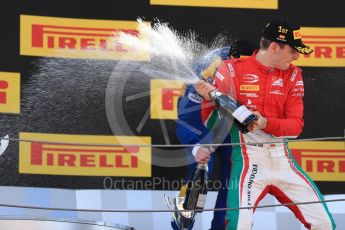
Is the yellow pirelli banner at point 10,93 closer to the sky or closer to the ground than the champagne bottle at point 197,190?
closer to the sky

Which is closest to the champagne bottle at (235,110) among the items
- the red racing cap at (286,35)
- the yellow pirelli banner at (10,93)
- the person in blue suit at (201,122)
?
the red racing cap at (286,35)

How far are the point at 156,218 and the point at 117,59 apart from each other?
78 cm

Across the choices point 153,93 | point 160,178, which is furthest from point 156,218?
point 153,93

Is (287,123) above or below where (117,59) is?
below

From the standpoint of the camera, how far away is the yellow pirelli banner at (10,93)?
4316 millimetres

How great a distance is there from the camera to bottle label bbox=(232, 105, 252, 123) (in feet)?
11.8

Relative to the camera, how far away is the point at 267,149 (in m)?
3.73

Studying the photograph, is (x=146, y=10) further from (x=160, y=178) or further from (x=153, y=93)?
(x=160, y=178)

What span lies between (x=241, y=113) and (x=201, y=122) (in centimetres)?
72

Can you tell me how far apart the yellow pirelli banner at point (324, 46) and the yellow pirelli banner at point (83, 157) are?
91cm

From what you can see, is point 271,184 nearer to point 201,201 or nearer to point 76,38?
point 201,201

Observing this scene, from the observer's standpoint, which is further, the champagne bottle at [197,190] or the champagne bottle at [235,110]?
the champagne bottle at [197,190]

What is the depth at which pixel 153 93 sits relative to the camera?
14.7 ft

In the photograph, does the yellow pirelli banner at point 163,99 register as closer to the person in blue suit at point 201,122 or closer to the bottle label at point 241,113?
the person in blue suit at point 201,122
